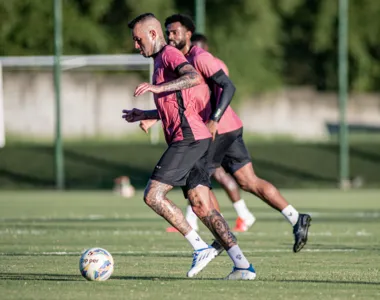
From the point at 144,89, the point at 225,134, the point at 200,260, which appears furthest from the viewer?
the point at 225,134

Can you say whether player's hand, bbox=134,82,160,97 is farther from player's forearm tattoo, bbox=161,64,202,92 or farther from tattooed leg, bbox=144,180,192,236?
tattooed leg, bbox=144,180,192,236

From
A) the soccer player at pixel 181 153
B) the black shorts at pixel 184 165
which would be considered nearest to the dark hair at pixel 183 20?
the soccer player at pixel 181 153

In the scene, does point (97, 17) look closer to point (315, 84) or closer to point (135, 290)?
point (315, 84)

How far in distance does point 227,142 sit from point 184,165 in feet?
9.50

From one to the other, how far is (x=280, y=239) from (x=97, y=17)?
1023 inches

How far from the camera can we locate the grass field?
862 cm

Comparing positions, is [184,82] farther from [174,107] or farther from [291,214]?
[291,214]

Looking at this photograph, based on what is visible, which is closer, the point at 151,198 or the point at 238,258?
the point at 238,258

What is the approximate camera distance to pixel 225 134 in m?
12.5

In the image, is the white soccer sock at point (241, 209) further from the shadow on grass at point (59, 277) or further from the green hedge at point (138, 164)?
the green hedge at point (138, 164)

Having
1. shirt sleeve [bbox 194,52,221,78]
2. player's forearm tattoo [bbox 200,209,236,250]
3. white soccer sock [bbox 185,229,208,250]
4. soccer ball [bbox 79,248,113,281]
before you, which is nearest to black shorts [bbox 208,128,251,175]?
shirt sleeve [bbox 194,52,221,78]

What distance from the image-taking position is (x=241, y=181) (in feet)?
40.6

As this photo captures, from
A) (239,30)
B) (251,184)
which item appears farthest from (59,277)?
(239,30)

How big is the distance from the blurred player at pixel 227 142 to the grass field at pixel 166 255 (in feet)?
1.30
